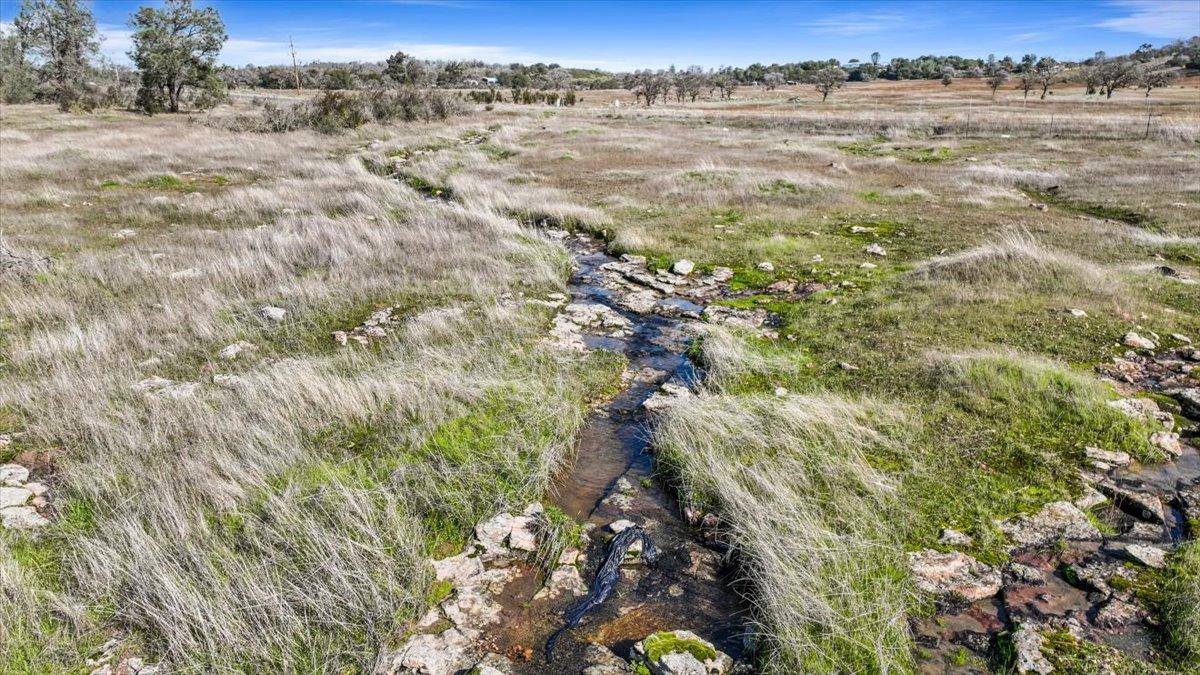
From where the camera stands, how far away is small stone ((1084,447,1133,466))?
19.2 feet

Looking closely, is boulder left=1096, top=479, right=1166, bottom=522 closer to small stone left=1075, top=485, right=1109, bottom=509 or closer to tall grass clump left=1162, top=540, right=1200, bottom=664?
small stone left=1075, top=485, right=1109, bottom=509

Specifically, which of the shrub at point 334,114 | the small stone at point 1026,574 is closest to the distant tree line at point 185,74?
the shrub at point 334,114

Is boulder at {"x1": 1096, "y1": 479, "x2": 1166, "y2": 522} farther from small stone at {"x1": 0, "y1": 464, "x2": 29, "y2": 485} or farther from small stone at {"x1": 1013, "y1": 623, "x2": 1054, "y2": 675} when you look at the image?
small stone at {"x1": 0, "y1": 464, "x2": 29, "y2": 485}

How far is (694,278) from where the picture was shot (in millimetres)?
12320

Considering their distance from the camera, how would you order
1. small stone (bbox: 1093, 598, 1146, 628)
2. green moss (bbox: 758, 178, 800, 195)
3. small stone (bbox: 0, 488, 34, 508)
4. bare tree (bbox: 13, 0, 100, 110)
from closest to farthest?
small stone (bbox: 1093, 598, 1146, 628) → small stone (bbox: 0, 488, 34, 508) → green moss (bbox: 758, 178, 800, 195) → bare tree (bbox: 13, 0, 100, 110)

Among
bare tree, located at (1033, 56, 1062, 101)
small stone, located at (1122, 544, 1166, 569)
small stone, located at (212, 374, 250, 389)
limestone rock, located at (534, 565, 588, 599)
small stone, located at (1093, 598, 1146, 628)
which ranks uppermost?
bare tree, located at (1033, 56, 1062, 101)

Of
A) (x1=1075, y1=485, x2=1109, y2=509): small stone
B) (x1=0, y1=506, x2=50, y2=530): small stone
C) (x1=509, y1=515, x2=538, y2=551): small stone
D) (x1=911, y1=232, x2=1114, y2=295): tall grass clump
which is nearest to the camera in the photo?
(x1=0, y1=506, x2=50, y2=530): small stone

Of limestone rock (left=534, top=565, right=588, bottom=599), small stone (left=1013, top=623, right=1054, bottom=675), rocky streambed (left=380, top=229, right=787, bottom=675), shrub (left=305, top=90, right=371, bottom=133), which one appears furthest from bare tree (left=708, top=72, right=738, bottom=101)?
small stone (left=1013, top=623, right=1054, bottom=675)

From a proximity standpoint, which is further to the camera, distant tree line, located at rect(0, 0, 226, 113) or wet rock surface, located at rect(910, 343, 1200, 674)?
distant tree line, located at rect(0, 0, 226, 113)

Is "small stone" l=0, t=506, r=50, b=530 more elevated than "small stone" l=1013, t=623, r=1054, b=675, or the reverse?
"small stone" l=0, t=506, r=50, b=530

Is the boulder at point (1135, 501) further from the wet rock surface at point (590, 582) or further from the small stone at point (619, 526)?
the small stone at point (619, 526)

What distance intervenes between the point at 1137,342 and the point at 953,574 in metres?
6.49

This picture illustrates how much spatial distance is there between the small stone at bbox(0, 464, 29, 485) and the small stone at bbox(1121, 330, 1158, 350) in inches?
515

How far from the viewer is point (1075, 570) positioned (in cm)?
451
